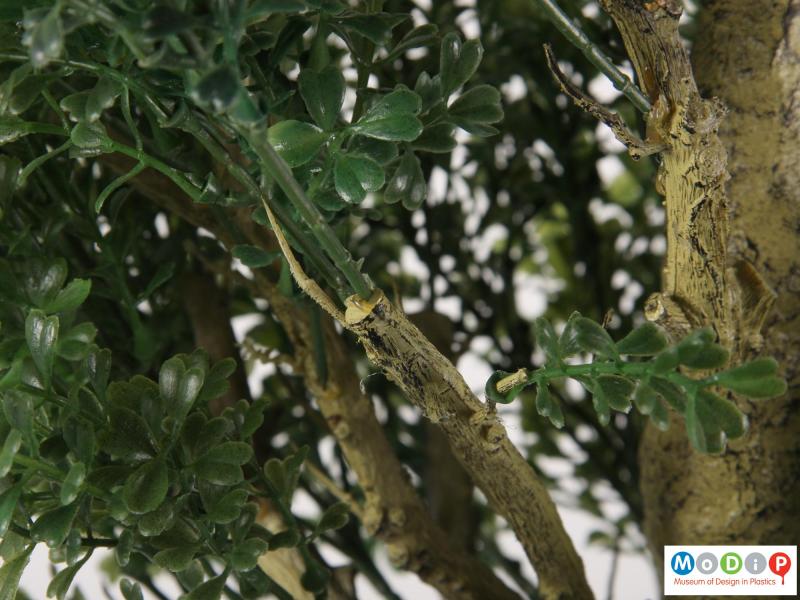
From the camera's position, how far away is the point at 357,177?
31 centimetres

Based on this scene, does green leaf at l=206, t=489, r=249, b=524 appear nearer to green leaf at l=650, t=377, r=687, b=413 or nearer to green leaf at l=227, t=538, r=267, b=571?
green leaf at l=227, t=538, r=267, b=571

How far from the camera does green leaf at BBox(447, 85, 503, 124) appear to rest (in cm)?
37

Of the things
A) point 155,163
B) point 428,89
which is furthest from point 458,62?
point 155,163

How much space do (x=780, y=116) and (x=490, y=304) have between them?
23 centimetres

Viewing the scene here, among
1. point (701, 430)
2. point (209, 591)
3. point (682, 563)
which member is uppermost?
point (701, 430)

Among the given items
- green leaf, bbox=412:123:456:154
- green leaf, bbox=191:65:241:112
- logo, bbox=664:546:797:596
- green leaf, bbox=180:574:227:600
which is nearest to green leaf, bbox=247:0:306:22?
green leaf, bbox=191:65:241:112

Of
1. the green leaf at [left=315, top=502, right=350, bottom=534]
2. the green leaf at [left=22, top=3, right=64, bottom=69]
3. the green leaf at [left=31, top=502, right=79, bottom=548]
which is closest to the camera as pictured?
the green leaf at [left=22, top=3, right=64, bottom=69]

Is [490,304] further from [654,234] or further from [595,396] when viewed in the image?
[595,396]

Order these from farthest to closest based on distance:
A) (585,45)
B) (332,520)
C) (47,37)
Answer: (332,520) → (585,45) → (47,37)

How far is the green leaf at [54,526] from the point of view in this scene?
33 centimetres

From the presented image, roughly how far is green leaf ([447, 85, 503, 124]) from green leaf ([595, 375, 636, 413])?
11 cm

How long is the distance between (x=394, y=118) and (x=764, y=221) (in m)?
0.25

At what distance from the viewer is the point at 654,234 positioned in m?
0.66

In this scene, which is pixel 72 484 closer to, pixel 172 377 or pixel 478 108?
pixel 172 377
